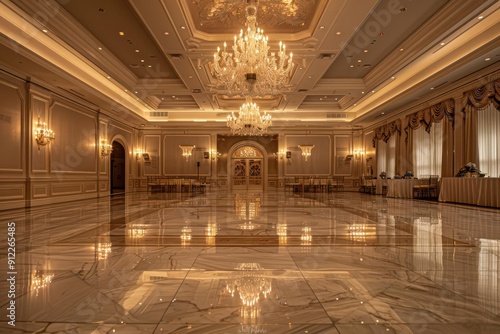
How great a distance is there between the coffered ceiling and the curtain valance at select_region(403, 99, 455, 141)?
545 mm

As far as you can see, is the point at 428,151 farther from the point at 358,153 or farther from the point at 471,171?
the point at 358,153

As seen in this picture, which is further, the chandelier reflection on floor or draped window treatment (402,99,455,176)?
draped window treatment (402,99,455,176)

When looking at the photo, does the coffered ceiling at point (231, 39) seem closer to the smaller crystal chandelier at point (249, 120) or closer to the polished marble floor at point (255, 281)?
the smaller crystal chandelier at point (249, 120)

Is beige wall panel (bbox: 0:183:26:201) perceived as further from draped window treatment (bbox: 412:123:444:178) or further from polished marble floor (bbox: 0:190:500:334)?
draped window treatment (bbox: 412:123:444:178)

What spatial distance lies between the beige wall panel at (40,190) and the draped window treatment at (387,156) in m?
12.2

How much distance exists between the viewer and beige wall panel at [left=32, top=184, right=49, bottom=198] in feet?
28.2

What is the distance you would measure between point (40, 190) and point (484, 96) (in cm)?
1136

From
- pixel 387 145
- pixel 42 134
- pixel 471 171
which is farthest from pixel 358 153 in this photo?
pixel 42 134

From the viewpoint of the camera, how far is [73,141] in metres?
10.7

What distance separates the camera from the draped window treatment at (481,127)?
8102mm

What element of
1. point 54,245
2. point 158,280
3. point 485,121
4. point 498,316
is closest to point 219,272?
point 158,280

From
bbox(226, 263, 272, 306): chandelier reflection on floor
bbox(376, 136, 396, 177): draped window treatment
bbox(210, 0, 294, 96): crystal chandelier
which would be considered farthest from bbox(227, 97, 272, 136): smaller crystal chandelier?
bbox(226, 263, 272, 306): chandelier reflection on floor

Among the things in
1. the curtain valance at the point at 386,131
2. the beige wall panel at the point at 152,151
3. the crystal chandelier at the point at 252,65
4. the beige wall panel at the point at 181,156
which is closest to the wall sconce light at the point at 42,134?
the crystal chandelier at the point at 252,65

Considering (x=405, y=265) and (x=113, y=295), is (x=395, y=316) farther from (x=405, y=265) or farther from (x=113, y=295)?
(x=113, y=295)
